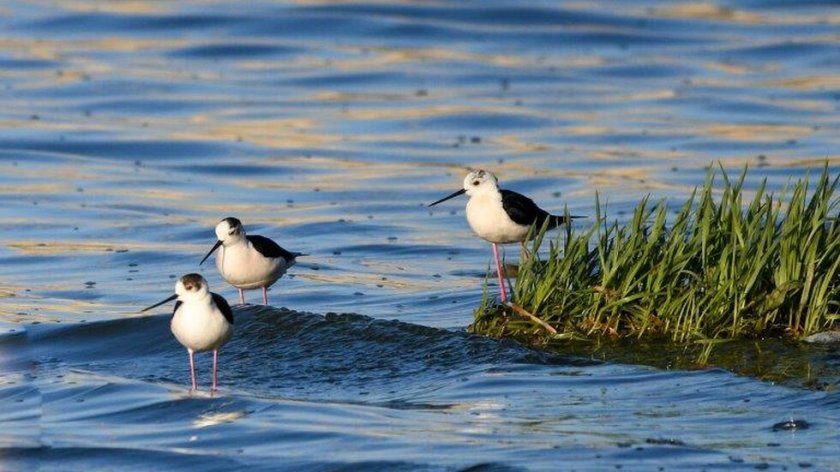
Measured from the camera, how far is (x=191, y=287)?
1039 cm

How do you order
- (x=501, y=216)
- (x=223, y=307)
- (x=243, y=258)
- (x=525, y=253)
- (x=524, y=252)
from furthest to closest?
(x=501, y=216), (x=243, y=258), (x=525, y=253), (x=524, y=252), (x=223, y=307)

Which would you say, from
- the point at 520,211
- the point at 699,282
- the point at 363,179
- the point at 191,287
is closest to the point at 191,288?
the point at 191,287

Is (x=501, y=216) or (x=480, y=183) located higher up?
(x=480, y=183)

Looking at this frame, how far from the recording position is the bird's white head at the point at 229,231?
1241cm

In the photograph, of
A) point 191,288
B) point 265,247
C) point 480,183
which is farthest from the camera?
point 480,183

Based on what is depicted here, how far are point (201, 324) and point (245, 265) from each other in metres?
2.18

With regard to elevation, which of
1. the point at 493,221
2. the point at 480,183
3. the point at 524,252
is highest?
the point at 480,183

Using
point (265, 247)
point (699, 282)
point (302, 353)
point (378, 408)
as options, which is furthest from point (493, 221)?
point (378, 408)

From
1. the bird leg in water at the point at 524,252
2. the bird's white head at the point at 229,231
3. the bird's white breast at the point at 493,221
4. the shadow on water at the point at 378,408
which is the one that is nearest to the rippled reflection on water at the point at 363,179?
the shadow on water at the point at 378,408

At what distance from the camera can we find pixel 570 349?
10.7 meters

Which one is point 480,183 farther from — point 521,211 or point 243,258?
point 243,258

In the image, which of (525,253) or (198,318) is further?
(525,253)

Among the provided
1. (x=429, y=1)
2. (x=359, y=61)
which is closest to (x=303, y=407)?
(x=359, y=61)

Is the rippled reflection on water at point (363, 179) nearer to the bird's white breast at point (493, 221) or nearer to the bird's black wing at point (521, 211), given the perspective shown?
the bird's white breast at point (493, 221)
